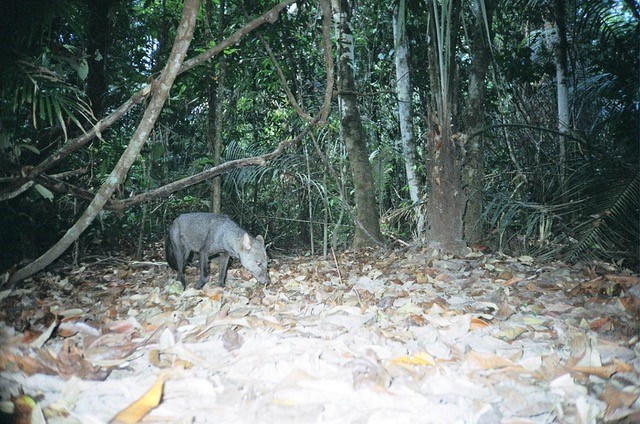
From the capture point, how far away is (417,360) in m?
2.00

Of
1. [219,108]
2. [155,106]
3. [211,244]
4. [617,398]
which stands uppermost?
[219,108]

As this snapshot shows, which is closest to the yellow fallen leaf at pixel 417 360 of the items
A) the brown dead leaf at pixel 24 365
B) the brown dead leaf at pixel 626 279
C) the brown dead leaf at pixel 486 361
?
the brown dead leaf at pixel 486 361

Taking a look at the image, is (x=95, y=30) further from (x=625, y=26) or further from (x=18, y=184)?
(x=625, y=26)

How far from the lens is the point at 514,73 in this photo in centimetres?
627

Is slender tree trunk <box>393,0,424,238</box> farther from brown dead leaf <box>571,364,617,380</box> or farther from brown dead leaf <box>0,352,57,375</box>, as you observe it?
brown dead leaf <box>0,352,57,375</box>

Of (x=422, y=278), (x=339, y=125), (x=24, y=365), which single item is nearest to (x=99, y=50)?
(x=339, y=125)

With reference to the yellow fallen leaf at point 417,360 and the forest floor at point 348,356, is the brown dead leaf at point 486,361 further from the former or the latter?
the yellow fallen leaf at point 417,360

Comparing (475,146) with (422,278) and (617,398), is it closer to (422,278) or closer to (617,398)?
(422,278)

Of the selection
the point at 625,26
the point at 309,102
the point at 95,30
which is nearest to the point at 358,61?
the point at 309,102

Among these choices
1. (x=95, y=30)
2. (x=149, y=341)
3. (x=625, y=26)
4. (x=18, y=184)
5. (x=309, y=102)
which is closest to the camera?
(x=149, y=341)

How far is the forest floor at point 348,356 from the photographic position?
1625 millimetres

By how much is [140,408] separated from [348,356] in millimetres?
952

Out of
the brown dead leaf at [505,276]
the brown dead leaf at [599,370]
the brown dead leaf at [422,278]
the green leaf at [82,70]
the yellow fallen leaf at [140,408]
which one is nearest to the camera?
the yellow fallen leaf at [140,408]

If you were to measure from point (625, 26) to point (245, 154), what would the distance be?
6.02m
